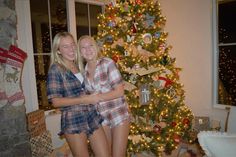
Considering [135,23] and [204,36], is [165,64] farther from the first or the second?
[204,36]

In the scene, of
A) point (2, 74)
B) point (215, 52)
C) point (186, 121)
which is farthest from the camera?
point (215, 52)

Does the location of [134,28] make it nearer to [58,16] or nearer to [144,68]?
[144,68]

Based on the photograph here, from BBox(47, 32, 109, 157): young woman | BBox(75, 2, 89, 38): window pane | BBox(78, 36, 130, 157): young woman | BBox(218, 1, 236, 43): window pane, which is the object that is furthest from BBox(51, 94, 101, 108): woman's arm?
BBox(218, 1, 236, 43): window pane

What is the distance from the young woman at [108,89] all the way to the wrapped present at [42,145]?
1.53 metres

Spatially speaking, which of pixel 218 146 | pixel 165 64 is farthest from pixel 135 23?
pixel 218 146

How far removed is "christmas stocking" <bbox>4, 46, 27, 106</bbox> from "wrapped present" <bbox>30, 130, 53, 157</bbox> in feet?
1.92

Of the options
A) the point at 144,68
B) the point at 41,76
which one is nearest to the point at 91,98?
the point at 144,68

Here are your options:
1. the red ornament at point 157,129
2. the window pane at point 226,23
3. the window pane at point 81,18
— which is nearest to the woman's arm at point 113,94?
the red ornament at point 157,129

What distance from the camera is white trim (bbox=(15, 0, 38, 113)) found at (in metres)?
3.19

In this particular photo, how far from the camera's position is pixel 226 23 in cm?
395

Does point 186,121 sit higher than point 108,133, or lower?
lower

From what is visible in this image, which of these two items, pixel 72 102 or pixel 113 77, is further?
pixel 113 77

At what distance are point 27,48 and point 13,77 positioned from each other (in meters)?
0.64

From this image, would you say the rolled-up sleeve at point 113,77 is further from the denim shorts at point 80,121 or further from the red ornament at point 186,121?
the red ornament at point 186,121
